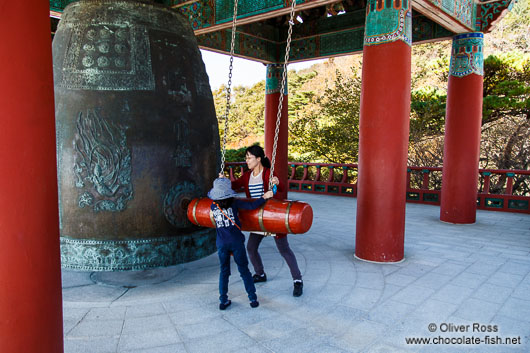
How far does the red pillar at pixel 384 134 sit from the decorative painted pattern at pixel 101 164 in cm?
331

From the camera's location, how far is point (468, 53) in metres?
7.53

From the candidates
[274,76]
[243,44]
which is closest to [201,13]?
[243,44]

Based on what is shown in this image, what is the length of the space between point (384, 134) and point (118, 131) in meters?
3.42

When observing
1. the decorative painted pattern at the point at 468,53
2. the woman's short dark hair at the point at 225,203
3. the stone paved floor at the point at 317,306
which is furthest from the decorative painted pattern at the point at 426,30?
the woman's short dark hair at the point at 225,203

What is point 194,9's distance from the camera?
23.0 feet

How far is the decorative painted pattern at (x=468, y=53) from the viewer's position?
7477mm

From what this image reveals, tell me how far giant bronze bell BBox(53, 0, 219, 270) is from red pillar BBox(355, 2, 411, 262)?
2914mm

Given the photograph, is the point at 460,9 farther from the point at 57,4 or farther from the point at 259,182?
the point at 57,4

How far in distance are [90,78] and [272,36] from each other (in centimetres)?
774

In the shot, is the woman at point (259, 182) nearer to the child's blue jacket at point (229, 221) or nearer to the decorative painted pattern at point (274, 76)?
the child's blue jacket at point (229, 221)

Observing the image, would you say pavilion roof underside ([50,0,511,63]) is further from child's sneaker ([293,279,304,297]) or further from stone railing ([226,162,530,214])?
child's sneaker ([293,279,304,297])

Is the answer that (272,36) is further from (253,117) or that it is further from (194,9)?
(253,117)

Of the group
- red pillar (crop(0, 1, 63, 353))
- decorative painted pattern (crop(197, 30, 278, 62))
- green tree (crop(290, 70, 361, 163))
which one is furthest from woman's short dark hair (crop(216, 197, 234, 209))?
green tree (crop(290, 70, 361, 163))

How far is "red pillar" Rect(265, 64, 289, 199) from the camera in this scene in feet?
32.8
